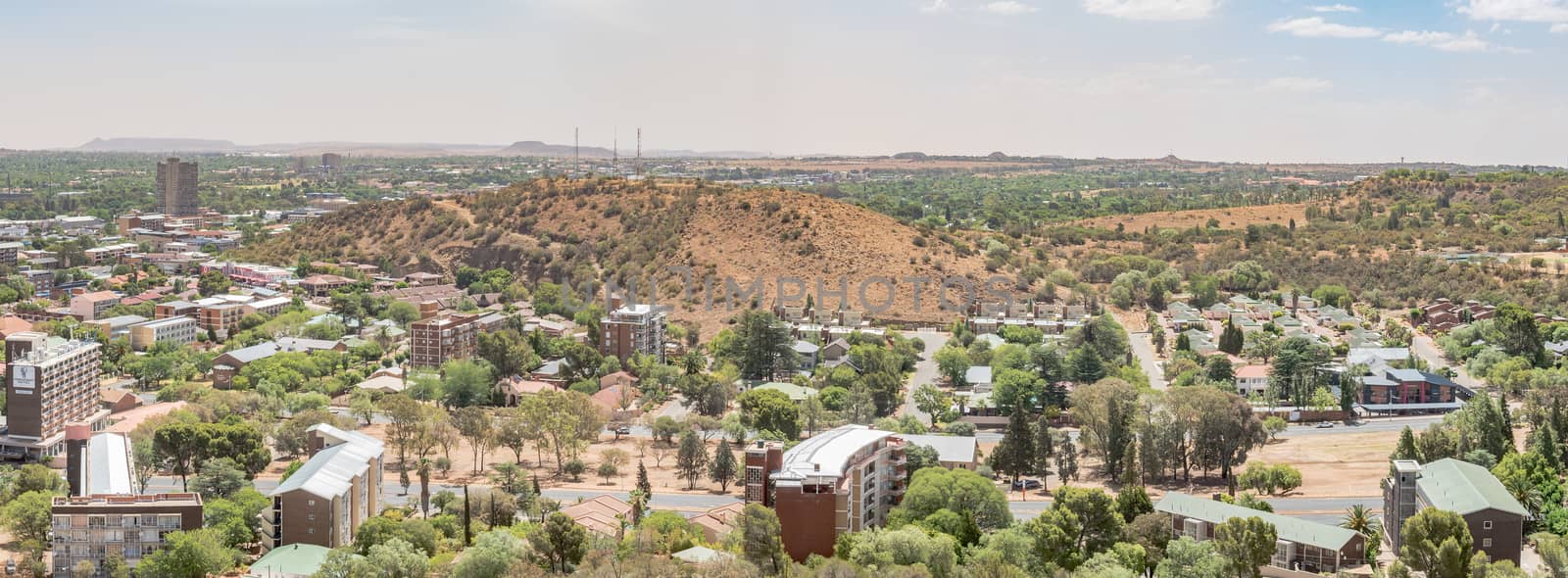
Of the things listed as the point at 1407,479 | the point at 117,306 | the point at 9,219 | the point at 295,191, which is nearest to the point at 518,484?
the point at 1407,479

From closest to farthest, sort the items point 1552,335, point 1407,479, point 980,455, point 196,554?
point 196,554 < point 1407,479 < point 980,455 < point 1552,335

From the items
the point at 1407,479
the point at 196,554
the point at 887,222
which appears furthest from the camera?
the point at 887,222

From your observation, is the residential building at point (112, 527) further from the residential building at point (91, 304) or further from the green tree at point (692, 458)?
the residential building at point (91, 304)

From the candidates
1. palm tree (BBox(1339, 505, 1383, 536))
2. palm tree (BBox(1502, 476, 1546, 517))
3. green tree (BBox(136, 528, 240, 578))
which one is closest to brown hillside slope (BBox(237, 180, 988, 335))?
palm tree (BBox(1339, 505, 1383, 536))

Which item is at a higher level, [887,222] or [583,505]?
[887,222]

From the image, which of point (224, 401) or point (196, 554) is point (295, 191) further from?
point (196, 554)

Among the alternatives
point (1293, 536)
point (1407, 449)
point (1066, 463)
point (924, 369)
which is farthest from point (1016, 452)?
point (924, 369)

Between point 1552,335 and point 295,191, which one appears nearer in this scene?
point 1552,335
